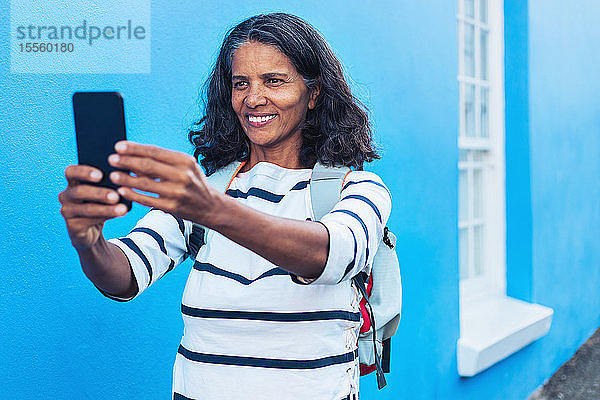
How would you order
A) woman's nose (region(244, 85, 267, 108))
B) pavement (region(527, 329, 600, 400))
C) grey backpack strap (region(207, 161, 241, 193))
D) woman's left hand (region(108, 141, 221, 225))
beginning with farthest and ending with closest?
pavement (region(527, 329, 600, 400))
grey backpack strap (region(207, 161, 241, 193))
woman's nose (region(244, 85, 267, 108))
woman's left hand (region(108, 141, 221, 225))

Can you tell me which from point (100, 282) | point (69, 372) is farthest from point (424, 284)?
point (100, 282)

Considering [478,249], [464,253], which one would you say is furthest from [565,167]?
[464,253]

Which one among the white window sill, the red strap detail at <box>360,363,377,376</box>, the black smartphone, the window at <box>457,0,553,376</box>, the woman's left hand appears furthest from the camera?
the window at <box>457,0,553,376</box>

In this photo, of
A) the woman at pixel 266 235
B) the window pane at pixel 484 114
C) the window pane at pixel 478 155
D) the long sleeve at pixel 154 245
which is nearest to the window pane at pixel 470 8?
the window pane at pixel 484 114

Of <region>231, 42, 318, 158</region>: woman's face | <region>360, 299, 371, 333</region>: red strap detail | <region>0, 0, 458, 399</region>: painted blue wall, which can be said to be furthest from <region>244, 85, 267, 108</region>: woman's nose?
<region>0, 0, 458, 399</region>: painted blue wall

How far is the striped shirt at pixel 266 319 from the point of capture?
4.41 ft

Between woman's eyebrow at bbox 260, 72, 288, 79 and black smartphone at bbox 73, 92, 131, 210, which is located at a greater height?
woman's eyebrow at bbox 260, 72, 288, 79

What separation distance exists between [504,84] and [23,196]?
3.81 metres

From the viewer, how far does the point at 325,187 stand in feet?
4.67

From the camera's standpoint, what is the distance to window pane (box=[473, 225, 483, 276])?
4664mm

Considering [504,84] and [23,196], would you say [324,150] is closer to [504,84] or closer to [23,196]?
[23,196]

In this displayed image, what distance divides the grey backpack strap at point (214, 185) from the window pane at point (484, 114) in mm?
3356

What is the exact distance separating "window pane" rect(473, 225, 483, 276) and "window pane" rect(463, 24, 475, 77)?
3.91 feet

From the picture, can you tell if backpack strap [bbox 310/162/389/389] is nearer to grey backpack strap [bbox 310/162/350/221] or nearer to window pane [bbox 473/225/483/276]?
grey backpack strap [bbox 310/162/350/221]
